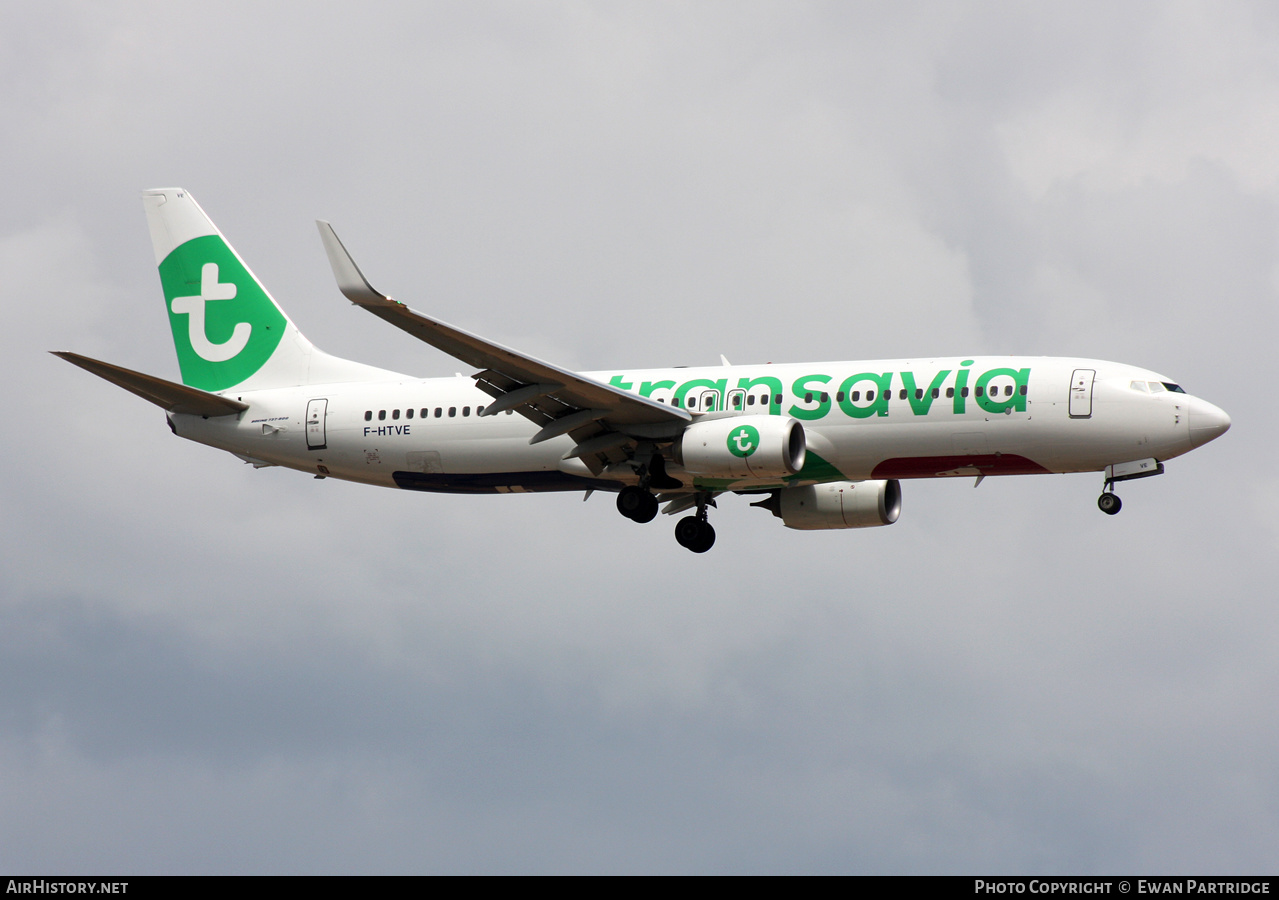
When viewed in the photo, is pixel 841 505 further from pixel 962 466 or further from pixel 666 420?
pixel 666 420

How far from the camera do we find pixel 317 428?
45.3 metres

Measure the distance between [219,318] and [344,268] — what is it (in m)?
16.5

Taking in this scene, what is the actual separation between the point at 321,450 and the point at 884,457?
16.1m

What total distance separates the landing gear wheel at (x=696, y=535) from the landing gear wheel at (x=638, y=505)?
354 centimetres

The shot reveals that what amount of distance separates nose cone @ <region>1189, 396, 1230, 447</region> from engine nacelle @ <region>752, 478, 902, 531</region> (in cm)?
929

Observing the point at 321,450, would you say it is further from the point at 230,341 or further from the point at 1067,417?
the point at 1067,417

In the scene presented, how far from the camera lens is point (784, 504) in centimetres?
4625

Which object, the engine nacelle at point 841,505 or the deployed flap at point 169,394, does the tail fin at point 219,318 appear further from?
the engine nacelle at point 841,505

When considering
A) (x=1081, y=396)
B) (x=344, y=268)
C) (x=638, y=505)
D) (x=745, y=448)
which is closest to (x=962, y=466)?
(x=1081, y=396)

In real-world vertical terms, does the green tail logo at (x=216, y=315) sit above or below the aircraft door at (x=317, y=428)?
above

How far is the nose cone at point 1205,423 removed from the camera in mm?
39000

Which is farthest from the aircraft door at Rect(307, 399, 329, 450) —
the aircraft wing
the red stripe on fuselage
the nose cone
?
the nose cone

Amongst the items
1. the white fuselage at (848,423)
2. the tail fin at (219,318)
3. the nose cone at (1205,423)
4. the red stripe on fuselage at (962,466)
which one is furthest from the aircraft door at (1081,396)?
the tail fin at (219,318)
